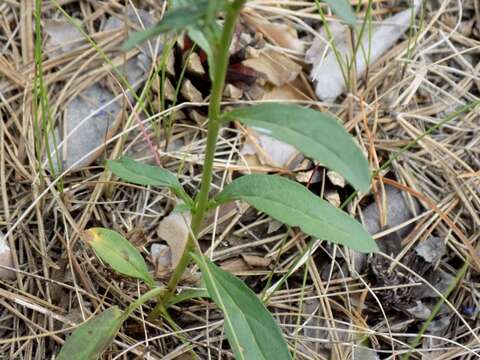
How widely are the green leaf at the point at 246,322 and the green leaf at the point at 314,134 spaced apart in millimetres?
355

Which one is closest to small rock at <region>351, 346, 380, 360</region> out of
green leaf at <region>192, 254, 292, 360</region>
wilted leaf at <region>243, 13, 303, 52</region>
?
green leaf at <region>192, 254, 292, 360</region>

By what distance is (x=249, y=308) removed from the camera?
1255 mm

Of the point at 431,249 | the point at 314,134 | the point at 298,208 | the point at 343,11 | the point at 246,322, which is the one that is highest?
the point at 343,11

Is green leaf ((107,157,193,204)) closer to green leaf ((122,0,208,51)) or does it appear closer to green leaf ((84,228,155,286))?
green leaf ((84,228,155,286))

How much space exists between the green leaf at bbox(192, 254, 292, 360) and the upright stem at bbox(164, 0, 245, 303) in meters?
0.11

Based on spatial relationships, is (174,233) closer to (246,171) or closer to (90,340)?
(246,171)

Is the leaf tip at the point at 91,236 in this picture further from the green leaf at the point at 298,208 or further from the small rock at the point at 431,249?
the small rock at the point at 431,249

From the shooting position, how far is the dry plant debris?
1.57 metres

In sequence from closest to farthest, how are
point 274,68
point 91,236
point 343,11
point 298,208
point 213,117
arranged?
point 343,11
point 213,117
point 298,208
point 91,236
point 274,68

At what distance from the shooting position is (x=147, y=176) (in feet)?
4.28

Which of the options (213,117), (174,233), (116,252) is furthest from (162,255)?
(213,117)

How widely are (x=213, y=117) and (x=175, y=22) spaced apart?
10.0 inches

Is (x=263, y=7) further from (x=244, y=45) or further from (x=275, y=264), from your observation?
(x=275, y=264)

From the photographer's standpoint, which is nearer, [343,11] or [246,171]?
[343,11]
